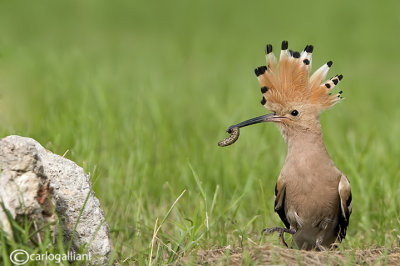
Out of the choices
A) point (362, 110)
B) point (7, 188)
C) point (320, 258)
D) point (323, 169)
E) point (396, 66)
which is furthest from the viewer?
point (396, 66)

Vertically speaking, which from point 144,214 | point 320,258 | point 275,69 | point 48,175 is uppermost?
point 275,69

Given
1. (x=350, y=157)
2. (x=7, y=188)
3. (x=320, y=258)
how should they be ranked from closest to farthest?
1. (x=7, y=188)
2. (x=320, y=258)
3. (x=350, y=157)

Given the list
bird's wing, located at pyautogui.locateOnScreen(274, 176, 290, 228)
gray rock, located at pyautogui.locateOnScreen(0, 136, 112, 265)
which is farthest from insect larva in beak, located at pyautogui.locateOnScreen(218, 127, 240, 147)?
gray rock, located at pyautogui.locateOnScreen(0, 136, 112, 265)

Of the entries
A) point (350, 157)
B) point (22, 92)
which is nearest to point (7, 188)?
point (350, 157)

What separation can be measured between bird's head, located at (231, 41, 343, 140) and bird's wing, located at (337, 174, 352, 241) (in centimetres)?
38

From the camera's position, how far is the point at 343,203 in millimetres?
4160

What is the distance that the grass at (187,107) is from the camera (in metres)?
4.87

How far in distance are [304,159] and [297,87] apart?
0.45 m

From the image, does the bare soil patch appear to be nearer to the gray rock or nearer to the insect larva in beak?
the gray rock

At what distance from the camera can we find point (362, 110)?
9469mm

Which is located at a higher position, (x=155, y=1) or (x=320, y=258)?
(x=155, y=1)

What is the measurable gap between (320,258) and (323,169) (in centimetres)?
87

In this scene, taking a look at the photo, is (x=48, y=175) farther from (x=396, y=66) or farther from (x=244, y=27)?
(x=244, y=27)

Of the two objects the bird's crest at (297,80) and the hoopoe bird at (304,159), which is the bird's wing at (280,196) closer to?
the hoopoe bird at (304,159)
